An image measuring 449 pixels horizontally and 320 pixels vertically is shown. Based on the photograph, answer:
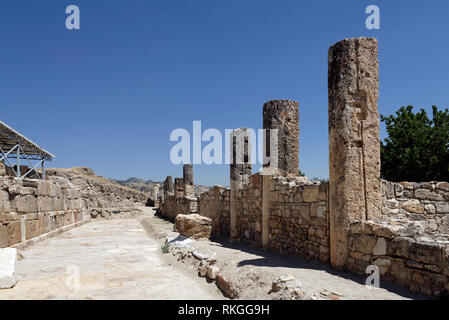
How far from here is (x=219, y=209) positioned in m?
11.1

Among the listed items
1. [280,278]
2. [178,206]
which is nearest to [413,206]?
[280,278]

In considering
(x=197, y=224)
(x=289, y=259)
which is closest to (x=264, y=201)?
(x=289, y=259)

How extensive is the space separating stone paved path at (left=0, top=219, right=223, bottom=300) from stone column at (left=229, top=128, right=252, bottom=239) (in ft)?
9.32

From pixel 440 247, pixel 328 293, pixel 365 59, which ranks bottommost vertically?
pixel 328 293

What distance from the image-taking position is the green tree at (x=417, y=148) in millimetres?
17578

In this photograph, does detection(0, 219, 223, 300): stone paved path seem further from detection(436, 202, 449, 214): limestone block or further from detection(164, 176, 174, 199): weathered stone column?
detection(164, 176, 174, 199): weathered stone column

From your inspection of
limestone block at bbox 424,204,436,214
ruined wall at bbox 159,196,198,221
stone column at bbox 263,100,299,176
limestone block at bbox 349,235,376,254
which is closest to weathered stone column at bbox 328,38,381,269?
limestone block at bbox 349,235,376,254

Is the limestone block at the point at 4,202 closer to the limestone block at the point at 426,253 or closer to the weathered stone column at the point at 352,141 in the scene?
the weathered stone column at the point at 352,141

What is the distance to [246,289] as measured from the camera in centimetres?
465

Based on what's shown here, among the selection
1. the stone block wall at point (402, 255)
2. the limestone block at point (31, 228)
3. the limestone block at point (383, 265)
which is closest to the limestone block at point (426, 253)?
the stone block wall at point (402, 255)

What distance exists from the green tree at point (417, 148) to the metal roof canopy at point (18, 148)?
63.1ft

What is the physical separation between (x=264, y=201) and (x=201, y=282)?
9.37 feet

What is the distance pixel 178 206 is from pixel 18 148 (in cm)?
828
